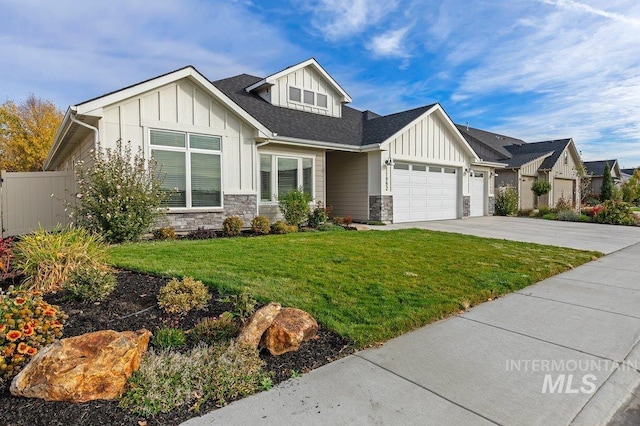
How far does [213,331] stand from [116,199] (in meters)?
5.71

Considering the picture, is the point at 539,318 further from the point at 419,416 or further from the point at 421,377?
the point at 419,416

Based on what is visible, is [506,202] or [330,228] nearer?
[330,228]

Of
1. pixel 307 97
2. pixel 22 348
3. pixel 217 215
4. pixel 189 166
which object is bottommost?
pixel 22 348

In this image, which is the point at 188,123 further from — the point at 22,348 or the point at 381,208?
the point at 22,348

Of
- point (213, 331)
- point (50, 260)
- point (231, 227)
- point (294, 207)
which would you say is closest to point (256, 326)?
point (213, 331)

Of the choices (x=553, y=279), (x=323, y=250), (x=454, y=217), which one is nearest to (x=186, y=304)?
(x=323, y=250)

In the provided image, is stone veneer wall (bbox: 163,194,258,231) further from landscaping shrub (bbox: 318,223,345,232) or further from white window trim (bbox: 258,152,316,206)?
landscaping shrub (bbox: 318,223,345,232)

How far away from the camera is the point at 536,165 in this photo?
22641mm

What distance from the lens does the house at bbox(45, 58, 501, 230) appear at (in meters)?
9.16

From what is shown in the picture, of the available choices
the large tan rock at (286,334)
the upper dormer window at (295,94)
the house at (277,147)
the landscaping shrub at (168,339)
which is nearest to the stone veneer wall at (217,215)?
the house at (277,147)

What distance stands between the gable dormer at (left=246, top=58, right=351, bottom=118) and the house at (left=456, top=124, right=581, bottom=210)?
37.5 feet

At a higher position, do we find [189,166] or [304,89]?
[304,89]

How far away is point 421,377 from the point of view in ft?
8.94

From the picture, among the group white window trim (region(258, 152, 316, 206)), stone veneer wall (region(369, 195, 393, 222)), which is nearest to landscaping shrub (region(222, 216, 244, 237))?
white window trim (region(258, 152, 316, 206))
